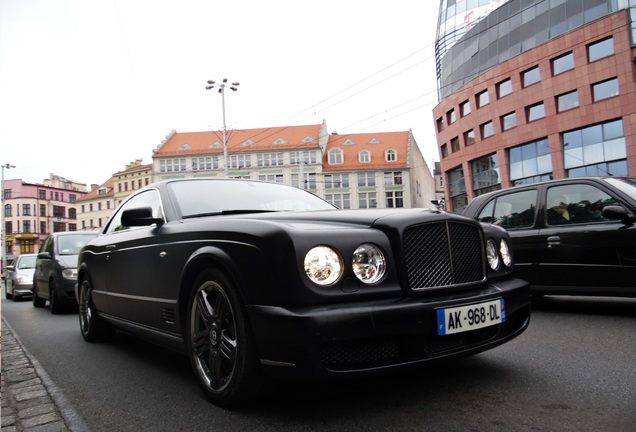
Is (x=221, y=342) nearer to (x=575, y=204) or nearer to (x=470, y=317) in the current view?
(x=470, y=317)

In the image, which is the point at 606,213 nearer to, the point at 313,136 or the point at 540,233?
the point at 540,233

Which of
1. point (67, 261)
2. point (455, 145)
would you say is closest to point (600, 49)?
point (455, 145)

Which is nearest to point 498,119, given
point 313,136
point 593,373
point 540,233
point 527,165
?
point 527,165

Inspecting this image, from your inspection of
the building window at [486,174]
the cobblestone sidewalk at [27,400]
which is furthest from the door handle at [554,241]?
the building window at [486,174]

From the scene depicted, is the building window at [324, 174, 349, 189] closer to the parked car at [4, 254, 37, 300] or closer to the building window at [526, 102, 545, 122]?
the building window at [526, 102, 545, 122]

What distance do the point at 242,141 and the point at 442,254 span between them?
72324 millimetres

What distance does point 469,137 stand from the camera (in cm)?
3981

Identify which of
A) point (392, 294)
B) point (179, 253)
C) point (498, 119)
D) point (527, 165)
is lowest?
point (392, 294)

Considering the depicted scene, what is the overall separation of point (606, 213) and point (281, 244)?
13.3 ft

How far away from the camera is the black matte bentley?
2.39 metres

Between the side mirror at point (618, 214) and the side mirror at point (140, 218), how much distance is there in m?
4.35

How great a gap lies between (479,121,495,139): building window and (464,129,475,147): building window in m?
1.10

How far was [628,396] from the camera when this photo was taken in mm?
2723

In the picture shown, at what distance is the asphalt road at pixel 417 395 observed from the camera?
245 cm
